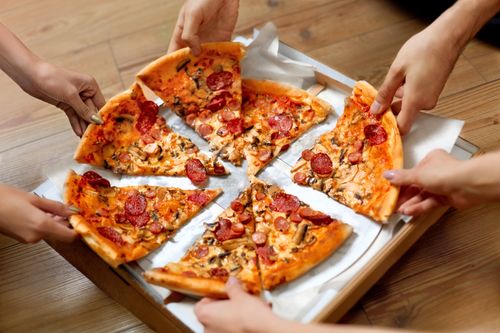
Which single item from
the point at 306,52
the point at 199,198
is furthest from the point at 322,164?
the point at 306,52

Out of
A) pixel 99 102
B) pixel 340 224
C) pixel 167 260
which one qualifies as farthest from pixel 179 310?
pixel 99 102

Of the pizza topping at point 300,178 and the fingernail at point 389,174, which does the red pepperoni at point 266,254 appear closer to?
the pizza topping at point 300,178

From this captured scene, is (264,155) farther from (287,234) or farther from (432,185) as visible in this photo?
(432,185)

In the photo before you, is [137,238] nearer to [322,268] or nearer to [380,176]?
[322,268]

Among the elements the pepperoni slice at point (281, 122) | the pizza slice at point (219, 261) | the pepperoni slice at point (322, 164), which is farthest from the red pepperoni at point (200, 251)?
the pepperoni slice at point (281, 122)

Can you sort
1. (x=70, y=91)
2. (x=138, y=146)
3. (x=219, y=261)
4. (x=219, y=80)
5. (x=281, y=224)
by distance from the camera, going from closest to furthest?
1. (x=219, y=261)
2. (x=281, y=224)
3. (x=70, y=91)
4. (x=138, y=146)
5. (x=219, y=80)

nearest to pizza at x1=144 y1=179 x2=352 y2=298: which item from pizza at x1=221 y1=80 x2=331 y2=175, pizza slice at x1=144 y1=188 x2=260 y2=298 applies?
pizza slice at x1=144 y1=188 x2=260 y2=298
